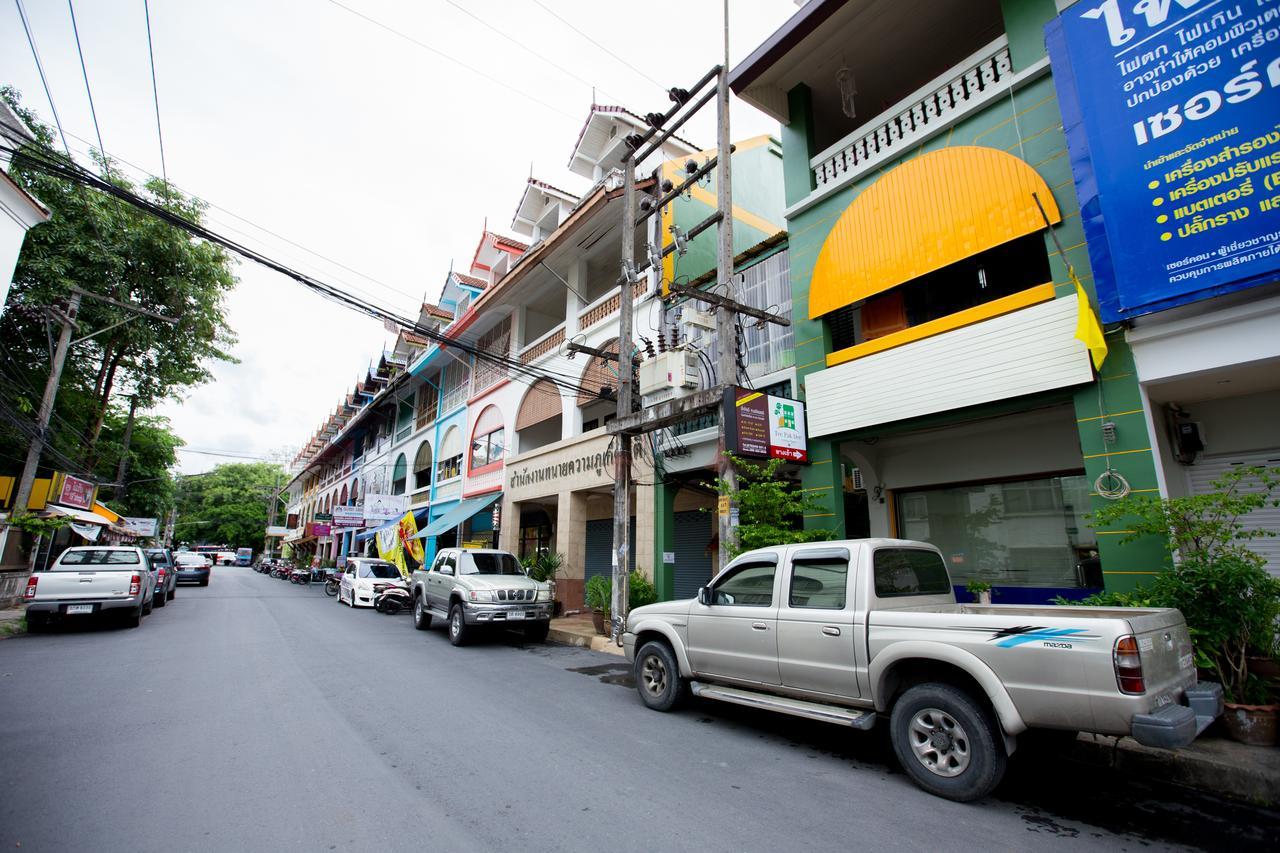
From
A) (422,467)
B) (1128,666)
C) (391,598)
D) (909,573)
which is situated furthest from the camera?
(422,467)

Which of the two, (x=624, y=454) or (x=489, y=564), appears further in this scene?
(x=489, y=564)

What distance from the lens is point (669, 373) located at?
11391 mm

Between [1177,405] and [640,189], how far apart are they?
12041 mm

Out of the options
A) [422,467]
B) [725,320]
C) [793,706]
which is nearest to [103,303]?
[422,467]

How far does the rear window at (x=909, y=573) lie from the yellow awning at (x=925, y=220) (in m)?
4.82

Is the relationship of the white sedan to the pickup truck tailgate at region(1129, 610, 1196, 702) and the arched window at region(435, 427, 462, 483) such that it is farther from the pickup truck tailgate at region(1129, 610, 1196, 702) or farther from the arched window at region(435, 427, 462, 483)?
the pickup truck tailgate at region(1129, 610, 1196, 702)

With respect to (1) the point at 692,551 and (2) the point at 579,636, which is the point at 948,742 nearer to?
Answer: (2) the point at 579,636

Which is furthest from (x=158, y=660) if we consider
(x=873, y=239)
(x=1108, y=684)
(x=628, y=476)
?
(x=873, y=239)

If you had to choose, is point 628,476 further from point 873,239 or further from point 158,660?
point 158,660

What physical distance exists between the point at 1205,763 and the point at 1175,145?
5.94m

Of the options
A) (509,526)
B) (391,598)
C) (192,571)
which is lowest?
(391,598)

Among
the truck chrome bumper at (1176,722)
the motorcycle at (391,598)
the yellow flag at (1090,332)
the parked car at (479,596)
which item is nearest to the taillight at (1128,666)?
the truck chrome bumper at (1176,722)

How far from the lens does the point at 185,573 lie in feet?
100

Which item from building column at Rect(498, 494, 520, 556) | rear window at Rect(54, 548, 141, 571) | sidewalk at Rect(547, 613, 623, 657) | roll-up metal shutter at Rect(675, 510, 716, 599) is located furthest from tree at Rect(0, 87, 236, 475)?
roll-up metal shutter at Rect(675, 510, 716, 599)
